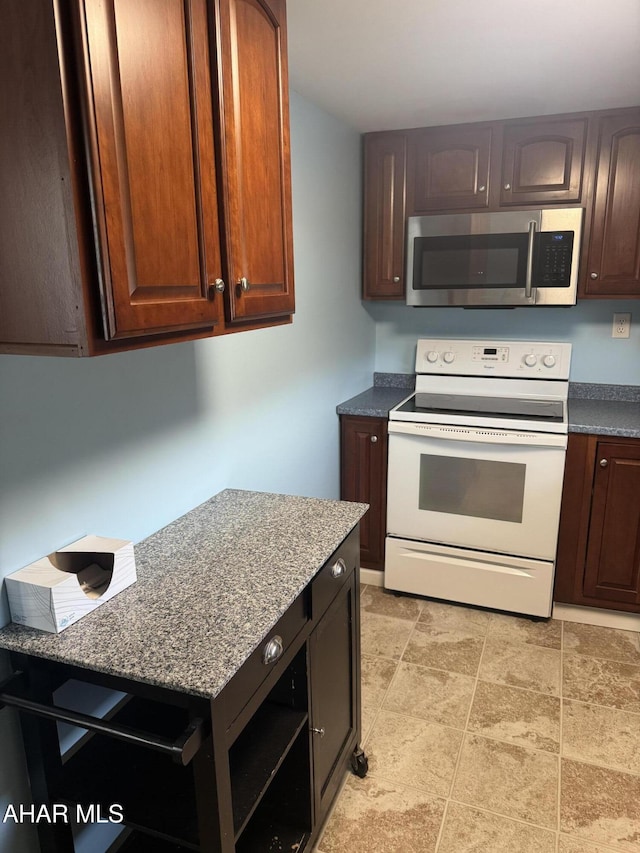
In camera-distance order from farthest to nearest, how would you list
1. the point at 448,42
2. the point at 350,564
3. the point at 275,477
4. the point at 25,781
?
the point at 275,477 < the point at 448,42 < the point at 350,564 < the point at 25,781

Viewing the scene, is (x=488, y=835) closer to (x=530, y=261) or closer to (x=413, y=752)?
(x=413, y=752)

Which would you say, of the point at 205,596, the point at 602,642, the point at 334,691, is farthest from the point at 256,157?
the point at 602,642

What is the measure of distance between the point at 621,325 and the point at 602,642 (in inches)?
58.5

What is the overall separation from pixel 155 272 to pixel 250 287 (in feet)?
1.15

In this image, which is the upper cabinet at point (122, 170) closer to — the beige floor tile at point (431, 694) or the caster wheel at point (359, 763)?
the caster wheel at point (359, 763)

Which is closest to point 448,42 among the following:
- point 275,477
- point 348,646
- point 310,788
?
point 275,477

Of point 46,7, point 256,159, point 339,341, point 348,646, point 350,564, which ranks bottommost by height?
point 348,646

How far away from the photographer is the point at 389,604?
9.36ft

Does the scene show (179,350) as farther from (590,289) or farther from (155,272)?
(590,289)

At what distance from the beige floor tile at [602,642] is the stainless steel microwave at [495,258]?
147 cm

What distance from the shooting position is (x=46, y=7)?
2.75 feet

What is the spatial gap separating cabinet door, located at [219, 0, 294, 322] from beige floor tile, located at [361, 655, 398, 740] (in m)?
1.48

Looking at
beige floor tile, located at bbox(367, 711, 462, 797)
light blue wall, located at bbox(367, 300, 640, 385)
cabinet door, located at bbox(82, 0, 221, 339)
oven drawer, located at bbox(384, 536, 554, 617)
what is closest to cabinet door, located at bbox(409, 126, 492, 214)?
light blue wall, located at bbox(367, 300, 640, 385)

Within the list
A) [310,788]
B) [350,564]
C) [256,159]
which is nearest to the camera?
[256,159]
